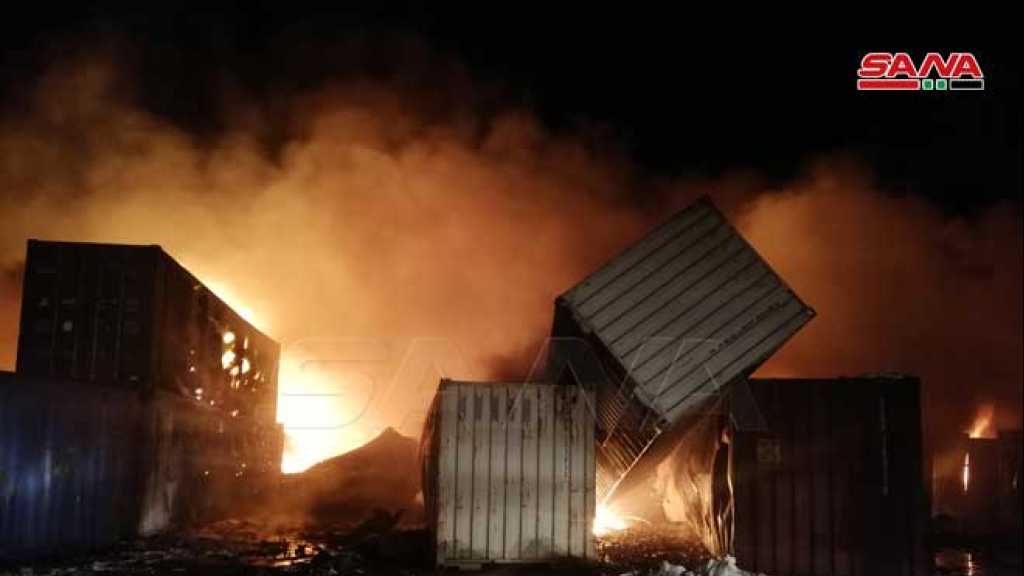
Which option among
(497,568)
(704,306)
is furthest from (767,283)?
(497,568)

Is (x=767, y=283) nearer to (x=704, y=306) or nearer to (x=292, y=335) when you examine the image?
(x=704, y=306)

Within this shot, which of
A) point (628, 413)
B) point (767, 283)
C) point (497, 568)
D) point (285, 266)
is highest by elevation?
point (285, 266)

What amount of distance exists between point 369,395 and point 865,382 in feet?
72.5

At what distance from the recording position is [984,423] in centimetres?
2983

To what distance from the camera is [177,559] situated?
41.8 feet

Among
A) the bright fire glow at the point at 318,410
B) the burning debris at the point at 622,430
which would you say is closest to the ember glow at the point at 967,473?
the burning debris at the point at 622,430

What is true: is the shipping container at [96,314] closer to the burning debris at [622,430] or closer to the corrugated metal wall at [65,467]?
the burning debris at [622,430]

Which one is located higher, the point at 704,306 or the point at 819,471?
the point at 704,306

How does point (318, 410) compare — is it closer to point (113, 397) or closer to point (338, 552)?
point (113, 397)

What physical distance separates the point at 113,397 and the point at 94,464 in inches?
40.0

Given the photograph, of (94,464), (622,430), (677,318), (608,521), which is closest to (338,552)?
(94,464)

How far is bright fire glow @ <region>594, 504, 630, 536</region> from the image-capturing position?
669 inches

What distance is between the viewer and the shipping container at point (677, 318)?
466 inches

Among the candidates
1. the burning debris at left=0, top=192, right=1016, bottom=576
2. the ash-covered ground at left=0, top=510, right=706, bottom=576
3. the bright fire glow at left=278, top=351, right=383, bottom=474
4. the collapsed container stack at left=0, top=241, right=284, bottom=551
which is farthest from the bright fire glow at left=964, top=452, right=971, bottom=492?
the bright fire glow at left=278, top=351, right=383, bottom=474
